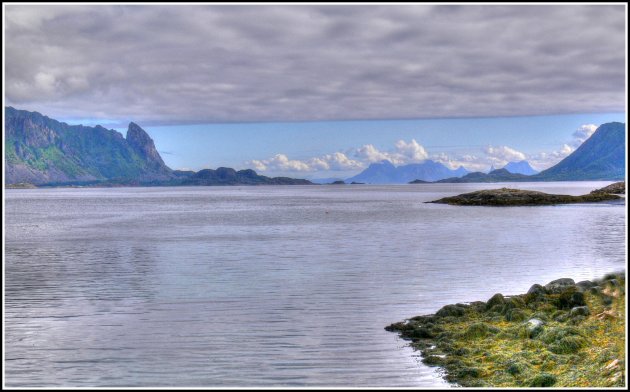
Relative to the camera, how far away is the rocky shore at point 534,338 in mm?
18016

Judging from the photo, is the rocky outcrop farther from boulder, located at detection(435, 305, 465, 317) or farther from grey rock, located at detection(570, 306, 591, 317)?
grey rock, located at detection(570, 306, 591, 317)

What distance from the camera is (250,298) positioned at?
33531 millimetres

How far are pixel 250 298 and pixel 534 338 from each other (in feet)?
54.9

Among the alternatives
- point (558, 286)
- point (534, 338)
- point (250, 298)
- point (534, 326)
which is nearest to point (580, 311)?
point (534, 326)

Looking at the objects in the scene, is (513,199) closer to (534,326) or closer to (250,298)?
(250,298)

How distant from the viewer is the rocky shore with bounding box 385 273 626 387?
18.0m

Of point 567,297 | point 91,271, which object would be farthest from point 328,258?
point 567,297

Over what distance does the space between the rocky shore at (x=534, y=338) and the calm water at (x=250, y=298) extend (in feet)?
4.45

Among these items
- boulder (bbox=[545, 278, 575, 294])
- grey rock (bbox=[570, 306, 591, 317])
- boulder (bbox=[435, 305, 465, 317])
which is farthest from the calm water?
grey rock (bbox=[570, 306, 591, 317])

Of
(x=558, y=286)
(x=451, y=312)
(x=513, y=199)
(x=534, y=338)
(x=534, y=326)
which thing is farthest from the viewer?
(x=513, y=199)

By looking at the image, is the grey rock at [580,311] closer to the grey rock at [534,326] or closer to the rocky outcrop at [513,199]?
the grey rock at [534,326]

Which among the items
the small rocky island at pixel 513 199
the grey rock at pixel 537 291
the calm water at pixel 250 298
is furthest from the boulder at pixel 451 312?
the small rocky island at pixel 513 199

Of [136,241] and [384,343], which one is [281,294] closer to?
[384,343]

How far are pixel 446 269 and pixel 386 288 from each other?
9936 millimetres
